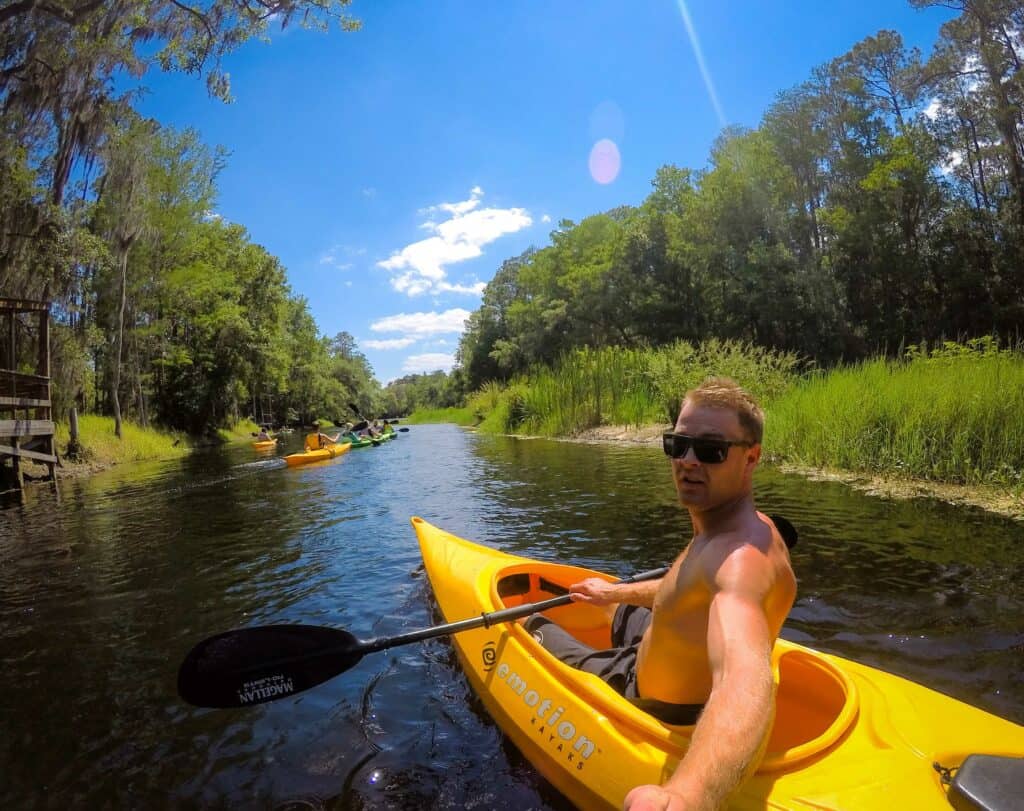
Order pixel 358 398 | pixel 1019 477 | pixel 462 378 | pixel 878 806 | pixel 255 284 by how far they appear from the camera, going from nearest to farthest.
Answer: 1. pixel 878 806
2. pixel 1019 477
3. pixel 255 284
4. pixel 462 378
5. pixel 358 398

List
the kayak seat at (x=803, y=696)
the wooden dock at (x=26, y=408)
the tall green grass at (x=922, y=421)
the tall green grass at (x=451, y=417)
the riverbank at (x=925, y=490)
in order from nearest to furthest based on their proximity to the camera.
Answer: the kayak seat at (x=803, y=696)
the riverbank at (x=925, y=490)
the tall green grass at (x=922, y=421)
the wooden dock at (x=26, y=408)
the tall green grass at (x=451, y=417)

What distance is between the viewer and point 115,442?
20688 mm

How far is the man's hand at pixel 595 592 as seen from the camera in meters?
3.11

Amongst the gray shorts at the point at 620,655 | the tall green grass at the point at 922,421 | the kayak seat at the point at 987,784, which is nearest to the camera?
the kayak seat at the point at 987,784

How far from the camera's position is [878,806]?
1.81m

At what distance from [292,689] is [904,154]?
28.3m

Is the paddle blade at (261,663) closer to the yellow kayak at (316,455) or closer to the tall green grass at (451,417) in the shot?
the yellow kayak at (316,455)

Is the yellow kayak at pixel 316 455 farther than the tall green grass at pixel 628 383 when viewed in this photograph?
Yes

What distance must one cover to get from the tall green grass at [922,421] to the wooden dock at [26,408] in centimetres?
1486

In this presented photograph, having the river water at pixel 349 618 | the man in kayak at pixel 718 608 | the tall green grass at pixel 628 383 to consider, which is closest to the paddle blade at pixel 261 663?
the river water at pixel 349 618

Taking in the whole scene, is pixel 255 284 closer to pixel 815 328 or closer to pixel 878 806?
pixel 815 328

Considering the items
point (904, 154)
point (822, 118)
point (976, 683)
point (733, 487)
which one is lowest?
point (976, 683)

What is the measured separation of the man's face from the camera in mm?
2041

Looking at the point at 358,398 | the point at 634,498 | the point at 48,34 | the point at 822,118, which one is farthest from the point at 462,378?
the point at 634,498
